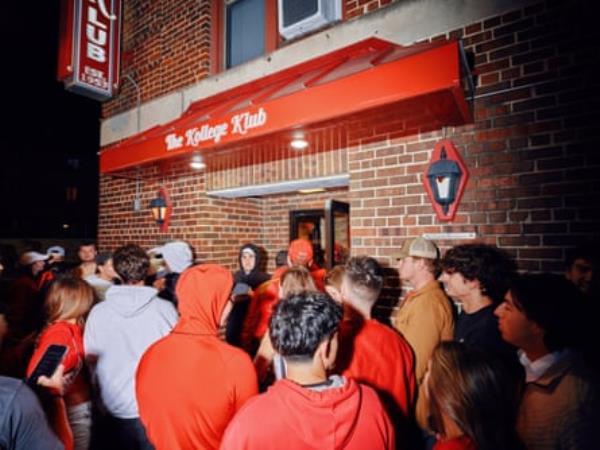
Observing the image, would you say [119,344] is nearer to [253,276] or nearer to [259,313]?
[259,313]

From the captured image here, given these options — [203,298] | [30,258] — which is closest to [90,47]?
[30,258]

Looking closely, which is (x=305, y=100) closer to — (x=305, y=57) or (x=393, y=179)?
(x=393, y=179)

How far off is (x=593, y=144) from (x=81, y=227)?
118 feet

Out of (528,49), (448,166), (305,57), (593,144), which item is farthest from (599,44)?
(305,57)

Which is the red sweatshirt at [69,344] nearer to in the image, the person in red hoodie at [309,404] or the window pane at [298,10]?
the person in red hoodie at [309,404]

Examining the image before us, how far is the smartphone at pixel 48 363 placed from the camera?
180 cm

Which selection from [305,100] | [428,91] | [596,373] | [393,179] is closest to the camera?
[596,373]

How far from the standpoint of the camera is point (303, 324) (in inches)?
60.9

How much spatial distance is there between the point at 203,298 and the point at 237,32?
5236 millimetres

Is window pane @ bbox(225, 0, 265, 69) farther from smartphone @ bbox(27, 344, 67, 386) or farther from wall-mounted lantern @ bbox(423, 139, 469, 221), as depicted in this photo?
smartphone @ bbox(27, 344, 67, 386)

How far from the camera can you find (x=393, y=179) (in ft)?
12.6

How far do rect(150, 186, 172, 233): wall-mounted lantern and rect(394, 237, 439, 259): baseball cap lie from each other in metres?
4.12

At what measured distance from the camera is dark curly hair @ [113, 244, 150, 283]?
3.03 m

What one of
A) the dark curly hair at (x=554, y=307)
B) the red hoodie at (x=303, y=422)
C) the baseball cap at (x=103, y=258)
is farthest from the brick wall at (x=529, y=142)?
the baseball cap at (x=103, y=258)
